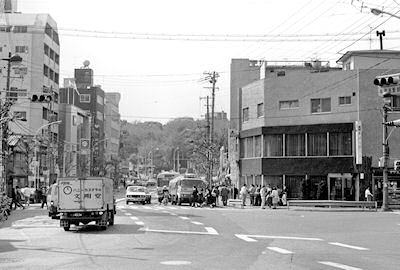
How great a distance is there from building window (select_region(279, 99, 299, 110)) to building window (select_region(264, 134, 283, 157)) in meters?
2.62

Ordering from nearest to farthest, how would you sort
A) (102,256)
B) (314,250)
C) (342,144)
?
(102,256)
(314,250)
(342,144)

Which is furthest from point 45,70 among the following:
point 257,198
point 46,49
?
point 257,198

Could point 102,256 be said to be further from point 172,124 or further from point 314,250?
point 172,124

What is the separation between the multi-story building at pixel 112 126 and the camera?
134 meters

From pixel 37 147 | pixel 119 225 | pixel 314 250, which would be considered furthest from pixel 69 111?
pixel 314 250

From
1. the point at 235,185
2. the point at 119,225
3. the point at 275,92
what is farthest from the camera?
the point at 235,185

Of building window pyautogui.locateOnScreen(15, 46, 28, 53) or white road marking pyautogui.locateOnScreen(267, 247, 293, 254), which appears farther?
building window pyautogui.locateOnScreen(15, 46, 28, 53)

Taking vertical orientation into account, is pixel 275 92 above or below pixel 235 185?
above

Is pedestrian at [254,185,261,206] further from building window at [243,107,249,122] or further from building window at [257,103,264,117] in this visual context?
building window at [243,107,249,122]

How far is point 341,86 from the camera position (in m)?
49.2

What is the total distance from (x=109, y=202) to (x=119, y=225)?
1502 mm

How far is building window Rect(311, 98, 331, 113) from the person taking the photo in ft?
163

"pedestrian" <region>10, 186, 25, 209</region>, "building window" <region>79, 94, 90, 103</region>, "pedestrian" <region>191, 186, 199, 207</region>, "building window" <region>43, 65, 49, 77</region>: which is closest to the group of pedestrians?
"pedestrian" <region>191, 186, 199, 207</region>

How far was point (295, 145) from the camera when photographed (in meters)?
50.3
